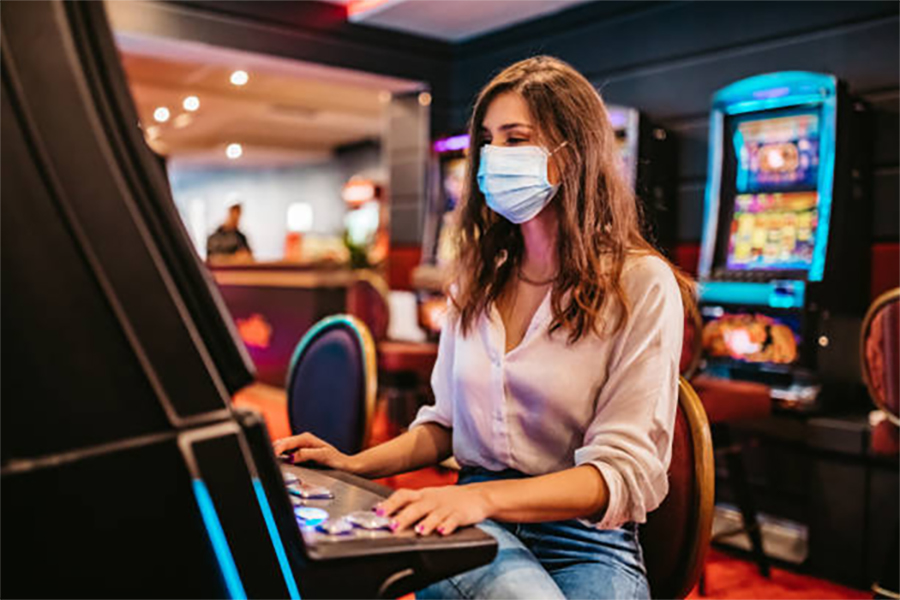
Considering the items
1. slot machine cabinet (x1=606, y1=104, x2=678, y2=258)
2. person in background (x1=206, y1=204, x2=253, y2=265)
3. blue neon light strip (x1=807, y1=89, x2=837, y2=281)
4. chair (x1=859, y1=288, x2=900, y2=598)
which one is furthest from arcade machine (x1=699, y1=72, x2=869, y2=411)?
person in background (x1=206, y1=204, x2=253, y2=265)

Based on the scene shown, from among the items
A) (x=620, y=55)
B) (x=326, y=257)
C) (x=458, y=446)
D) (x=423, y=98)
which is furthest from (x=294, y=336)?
(x=458, y=446)

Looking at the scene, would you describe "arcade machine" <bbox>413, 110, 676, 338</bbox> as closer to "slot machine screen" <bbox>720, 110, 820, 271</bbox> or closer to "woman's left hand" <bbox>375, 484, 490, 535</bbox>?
"slot machine screen" <bbox>720, 110, 820, 271</bbox>

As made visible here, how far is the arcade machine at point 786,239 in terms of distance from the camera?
3146 millimetres

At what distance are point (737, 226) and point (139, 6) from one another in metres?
3.06

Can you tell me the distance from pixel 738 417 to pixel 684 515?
2.02 m

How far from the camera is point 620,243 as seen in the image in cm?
136

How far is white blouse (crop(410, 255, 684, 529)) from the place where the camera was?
3.67 feet

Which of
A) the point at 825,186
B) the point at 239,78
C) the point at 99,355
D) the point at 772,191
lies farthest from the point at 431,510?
the point at 239,78

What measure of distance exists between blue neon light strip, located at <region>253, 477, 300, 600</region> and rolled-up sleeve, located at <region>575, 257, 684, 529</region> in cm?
53

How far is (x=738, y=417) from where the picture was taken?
311 cm

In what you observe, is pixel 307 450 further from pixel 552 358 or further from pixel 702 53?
pixel 702 53

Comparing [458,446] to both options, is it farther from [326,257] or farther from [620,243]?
[326,257]

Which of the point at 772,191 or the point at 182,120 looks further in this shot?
the point at 182,120

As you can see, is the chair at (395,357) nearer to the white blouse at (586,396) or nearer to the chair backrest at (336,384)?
the chair backrest at (336,384)
